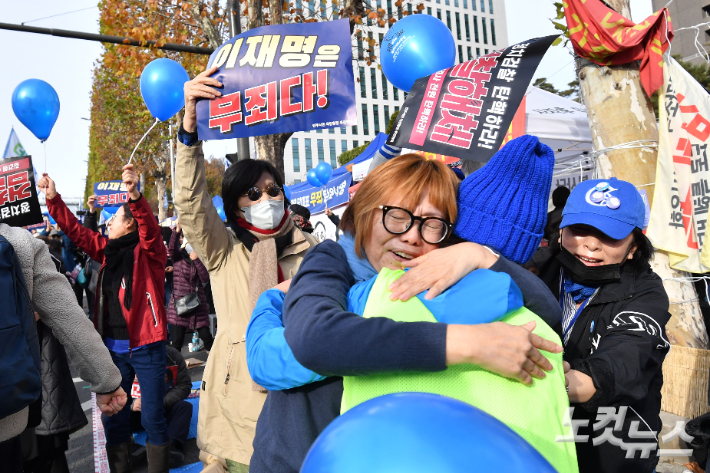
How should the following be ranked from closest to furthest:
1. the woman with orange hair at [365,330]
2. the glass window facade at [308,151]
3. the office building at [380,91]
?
the woman with orange hair at [365,330] → the office building at [380,91] → the glass window facade at [308,151]

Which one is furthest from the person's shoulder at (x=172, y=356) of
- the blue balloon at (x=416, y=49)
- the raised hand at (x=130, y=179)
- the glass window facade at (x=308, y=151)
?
the glass window facade at (x=308, y=151)

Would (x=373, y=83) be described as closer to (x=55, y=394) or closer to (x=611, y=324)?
(x=55, y=394)

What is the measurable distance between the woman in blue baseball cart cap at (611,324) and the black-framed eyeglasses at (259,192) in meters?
1.28

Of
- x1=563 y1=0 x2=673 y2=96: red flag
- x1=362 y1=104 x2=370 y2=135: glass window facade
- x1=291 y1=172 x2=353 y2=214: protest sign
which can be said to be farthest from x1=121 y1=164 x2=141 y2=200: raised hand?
x1=362 y1=104 x2=370 y2=135: glass window facade

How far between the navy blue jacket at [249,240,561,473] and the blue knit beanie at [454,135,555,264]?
72 mm

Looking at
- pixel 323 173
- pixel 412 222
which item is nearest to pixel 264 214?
pixel 412 222

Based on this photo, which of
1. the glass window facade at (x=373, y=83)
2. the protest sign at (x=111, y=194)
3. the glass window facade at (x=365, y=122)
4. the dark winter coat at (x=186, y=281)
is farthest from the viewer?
the glass window facade at (x=373, y=83)

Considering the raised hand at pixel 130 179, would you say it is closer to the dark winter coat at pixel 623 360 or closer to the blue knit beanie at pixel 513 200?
the blue knit beanie at pixel 513 200

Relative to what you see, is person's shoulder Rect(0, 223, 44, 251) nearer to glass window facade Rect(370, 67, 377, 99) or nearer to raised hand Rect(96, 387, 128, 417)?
raised hand Rect(96, 387, 128, 417)

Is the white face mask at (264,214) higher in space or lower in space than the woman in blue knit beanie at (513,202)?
lower

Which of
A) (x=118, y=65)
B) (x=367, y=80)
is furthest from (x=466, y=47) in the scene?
(x=118, y=65)

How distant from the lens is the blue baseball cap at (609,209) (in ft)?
5.78

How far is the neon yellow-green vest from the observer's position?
80cm

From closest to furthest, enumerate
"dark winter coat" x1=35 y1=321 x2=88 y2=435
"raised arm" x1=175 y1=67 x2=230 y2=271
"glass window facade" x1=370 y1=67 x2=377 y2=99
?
1. "raised arm" x1=175 y1=67 x2=230 y2=271
2. "dark winter coat" x1=35 y1=321 x2=88 y2=435
3. "glass window facade" x1=370 y1=67 x2=377 y2=99
